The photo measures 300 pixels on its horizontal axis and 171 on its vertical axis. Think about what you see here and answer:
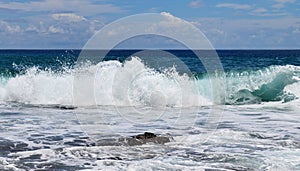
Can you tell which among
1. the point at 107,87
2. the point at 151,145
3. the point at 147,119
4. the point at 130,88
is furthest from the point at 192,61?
the point at 151,145

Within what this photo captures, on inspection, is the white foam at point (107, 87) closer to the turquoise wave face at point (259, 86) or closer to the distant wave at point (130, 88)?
the distant wave at point (130, 88)

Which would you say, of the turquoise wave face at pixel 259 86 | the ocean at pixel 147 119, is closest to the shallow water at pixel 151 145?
the ocean at pixel 147 119

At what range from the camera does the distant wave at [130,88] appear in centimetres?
2230

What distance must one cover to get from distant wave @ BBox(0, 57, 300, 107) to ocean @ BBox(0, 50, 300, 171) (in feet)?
0.17

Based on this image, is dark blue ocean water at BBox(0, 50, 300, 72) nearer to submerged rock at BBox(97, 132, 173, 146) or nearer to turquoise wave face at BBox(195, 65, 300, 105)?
turquoise wave face at BBox(195, 65, 300, 105)

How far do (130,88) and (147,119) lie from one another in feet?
21.2

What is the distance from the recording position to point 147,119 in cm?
1680

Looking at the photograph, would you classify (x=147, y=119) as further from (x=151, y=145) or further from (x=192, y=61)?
(x=192, y=61)

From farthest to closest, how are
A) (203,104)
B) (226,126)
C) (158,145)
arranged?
(203,104) < (226,126) < (158,145)

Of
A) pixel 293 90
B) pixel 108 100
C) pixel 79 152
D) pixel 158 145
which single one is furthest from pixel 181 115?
pixel 293 90

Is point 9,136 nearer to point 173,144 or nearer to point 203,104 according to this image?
point 173,144

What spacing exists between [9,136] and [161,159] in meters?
4.49

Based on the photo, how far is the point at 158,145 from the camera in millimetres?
11180

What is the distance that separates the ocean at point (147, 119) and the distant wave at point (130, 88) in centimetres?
5
